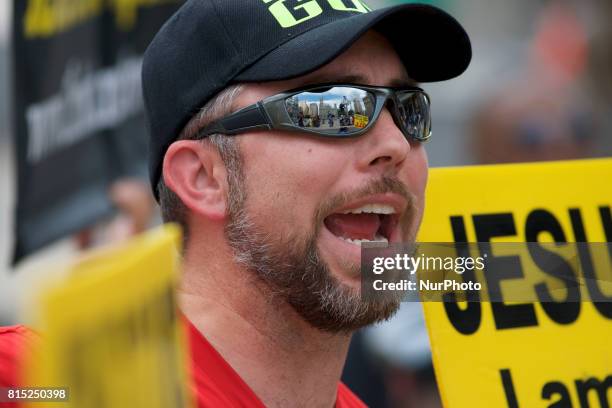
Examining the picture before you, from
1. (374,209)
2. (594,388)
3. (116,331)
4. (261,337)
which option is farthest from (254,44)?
(116,331)

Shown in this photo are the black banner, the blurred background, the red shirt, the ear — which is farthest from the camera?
the blurred background

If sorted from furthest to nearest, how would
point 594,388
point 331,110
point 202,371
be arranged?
point 594,388, point 331,110, point 202,371

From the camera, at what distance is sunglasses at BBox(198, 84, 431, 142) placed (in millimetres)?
2465

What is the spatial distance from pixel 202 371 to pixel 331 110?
0.64m

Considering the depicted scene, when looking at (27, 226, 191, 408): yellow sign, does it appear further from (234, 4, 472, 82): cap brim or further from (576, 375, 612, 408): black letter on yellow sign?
(576, 375, 612, 408): black letter on yellow sign

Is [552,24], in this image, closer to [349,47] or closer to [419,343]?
[419,343]

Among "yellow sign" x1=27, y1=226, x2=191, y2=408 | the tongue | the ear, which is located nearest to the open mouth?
the tongue

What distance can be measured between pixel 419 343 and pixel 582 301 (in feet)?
10.0

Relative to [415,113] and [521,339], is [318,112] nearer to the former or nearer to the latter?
[415,113]

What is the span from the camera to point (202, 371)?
93.0 inches

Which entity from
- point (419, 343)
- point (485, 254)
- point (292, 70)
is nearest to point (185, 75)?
point (292, 70)

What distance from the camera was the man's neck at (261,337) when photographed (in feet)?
8.11

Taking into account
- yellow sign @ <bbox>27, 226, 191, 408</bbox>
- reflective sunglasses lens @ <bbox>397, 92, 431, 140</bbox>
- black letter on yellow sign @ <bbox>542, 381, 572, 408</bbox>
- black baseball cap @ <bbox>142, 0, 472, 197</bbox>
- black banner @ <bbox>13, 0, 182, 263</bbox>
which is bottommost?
yellow sign @ <bbox>27, 226, 191, 408</bbox>

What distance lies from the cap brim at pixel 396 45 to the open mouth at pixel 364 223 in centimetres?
33
